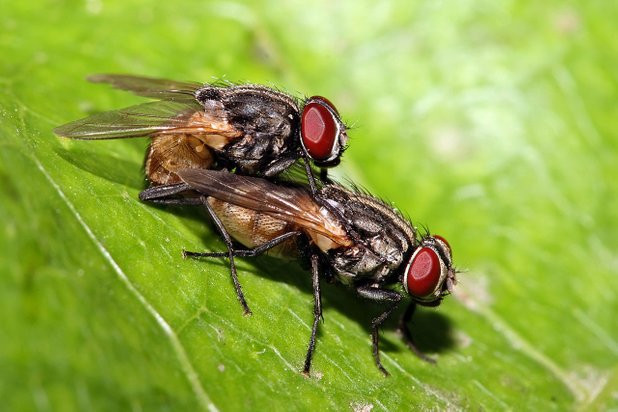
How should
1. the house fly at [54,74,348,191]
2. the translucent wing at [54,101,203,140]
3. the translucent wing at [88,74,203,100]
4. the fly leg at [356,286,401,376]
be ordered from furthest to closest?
the translucent wing at [88,74,203,100], the house fly at [54,74,348,191], the fly leg at [356,286,401,376], the translucent wing at [54,101,203,140]

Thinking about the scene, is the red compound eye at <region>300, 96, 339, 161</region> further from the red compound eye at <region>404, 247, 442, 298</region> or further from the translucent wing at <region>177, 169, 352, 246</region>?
the red compound eye at <region>404, 247, 442, 298</region>

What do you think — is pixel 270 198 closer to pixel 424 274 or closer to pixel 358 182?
pixel 424 274

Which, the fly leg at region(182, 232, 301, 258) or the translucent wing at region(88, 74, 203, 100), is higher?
the translucent wing at region(88, 74, 203, 100)

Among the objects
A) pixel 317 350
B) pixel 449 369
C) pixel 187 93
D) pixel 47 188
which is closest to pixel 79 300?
pixel 47 188

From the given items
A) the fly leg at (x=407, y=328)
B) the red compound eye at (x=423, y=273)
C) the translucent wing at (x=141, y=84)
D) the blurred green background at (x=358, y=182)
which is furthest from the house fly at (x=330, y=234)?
the translucent wing at (x=141, y=84)

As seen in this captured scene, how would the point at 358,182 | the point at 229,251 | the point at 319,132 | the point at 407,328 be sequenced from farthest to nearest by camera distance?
the point at 358,182
the point at 407,328
the point at 319,132
the point at 229,251

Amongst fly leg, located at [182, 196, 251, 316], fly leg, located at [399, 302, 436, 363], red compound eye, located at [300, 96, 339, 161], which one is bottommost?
fly leg, located at [182, 196, 251, 316]

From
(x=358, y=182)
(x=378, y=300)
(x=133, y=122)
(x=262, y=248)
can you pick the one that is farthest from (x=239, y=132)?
(x=358, y=182)

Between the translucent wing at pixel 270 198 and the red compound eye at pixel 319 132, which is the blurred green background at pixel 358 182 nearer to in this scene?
the translucent wing at pixel 270 198

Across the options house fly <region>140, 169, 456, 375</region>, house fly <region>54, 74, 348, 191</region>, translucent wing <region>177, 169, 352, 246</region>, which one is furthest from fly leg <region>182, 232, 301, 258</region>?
house fly <region>54, 74, 348, 191</region>
